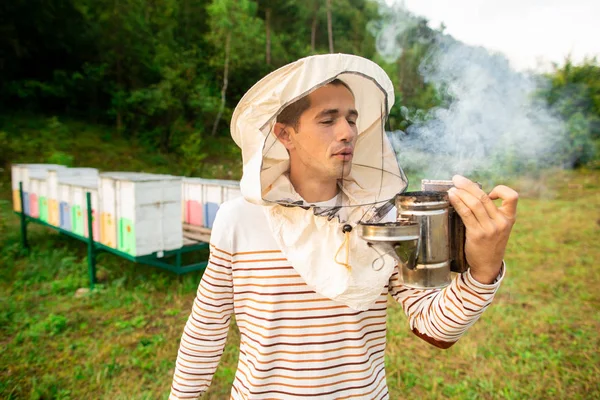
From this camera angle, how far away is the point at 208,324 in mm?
1550

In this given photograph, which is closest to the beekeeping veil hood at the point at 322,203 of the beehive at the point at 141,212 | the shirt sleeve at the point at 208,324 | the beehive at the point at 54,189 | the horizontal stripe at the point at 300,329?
the horizontal stripe at the point at 300,329

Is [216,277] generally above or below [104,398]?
above

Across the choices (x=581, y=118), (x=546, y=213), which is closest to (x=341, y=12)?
(x=546, y=213)

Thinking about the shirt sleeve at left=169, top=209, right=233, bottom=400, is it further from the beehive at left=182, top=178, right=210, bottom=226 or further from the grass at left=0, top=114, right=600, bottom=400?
the beehive at left=182, top=178, right=210, bottom=226

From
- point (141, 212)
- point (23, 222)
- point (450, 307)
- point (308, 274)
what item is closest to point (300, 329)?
point (308, 274)

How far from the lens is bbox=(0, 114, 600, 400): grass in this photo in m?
3.57

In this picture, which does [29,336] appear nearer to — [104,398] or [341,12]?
[104,398]

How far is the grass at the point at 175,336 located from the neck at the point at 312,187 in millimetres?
2631

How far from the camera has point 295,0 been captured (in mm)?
23312

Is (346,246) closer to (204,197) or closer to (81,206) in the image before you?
(204,197)

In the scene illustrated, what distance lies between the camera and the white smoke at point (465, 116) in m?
2.17

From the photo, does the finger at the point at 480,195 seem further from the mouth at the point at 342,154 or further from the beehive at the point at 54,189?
the beehive at the point at 54,189

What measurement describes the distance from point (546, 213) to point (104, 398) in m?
10.6

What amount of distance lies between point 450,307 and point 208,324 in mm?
901
